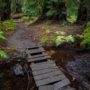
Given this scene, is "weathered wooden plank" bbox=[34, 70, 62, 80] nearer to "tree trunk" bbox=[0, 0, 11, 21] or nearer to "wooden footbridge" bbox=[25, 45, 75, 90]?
"wooden footbridge" bbox=[25, 45, 75, 90]

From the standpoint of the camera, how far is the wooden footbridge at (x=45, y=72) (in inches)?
226

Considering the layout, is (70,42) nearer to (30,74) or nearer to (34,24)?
(30,74)

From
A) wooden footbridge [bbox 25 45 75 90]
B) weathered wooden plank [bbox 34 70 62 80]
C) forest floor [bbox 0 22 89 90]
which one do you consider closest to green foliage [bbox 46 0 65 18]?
forest floor [bbox 0 22 89 90]

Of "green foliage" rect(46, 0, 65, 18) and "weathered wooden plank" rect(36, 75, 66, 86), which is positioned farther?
"green foliage" rect(46, 0, 65, 18)

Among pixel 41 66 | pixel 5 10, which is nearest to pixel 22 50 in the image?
pixel 41 66

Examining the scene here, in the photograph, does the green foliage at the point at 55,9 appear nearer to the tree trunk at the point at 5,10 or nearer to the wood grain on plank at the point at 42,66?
the tree trunk at the point at 5,10

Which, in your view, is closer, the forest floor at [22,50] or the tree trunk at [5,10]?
the forest floor at [22,50]

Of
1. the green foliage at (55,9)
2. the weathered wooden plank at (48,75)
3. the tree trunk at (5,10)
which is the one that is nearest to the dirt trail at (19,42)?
the weathered wooden plank at (48,75)

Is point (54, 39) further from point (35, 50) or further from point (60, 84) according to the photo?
point (60, 84)

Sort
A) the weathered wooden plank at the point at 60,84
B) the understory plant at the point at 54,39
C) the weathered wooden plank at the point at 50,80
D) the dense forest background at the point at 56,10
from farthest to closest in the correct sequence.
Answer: the dense forest background at the point at 56,10 < the understory plant at the point at 54,39 < the weathered wooden plank at the point at 50,80 < the weathered wooden plank at the point at 60,84

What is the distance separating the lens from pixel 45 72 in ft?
21.2

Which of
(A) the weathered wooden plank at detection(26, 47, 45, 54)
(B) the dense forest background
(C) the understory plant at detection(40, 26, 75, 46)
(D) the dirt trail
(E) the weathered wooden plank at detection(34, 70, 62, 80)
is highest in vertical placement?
(B) the dense forest background

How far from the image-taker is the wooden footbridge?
226 inches

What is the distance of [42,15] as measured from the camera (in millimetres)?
15219
